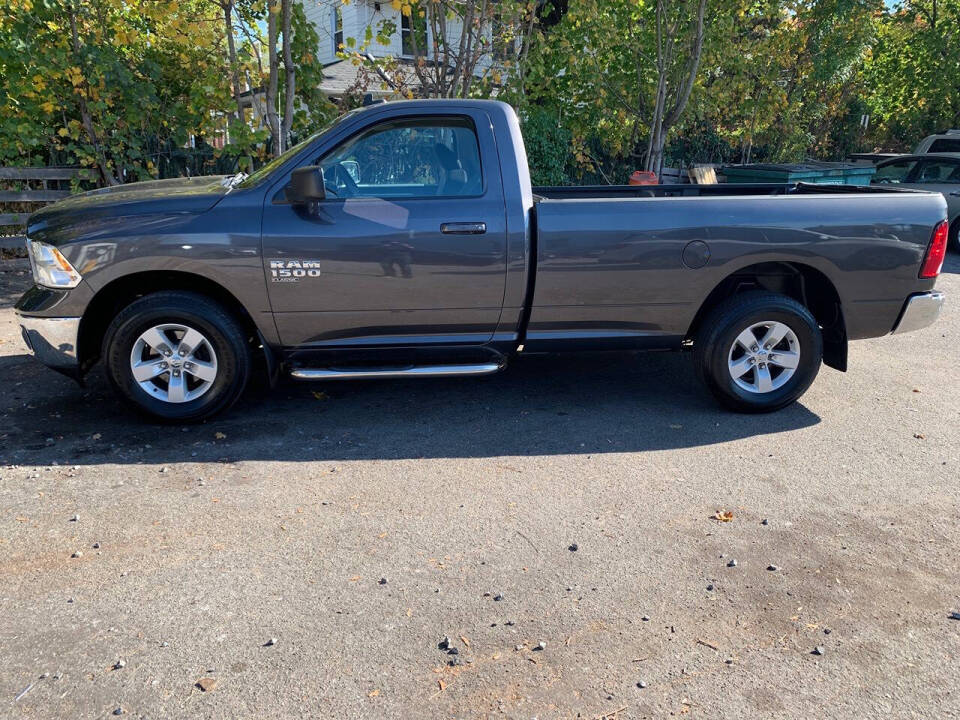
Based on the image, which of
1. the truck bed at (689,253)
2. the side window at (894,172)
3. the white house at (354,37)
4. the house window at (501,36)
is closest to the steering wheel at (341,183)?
the truck bed at (689,253)

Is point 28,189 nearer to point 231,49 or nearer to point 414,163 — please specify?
point 231,49

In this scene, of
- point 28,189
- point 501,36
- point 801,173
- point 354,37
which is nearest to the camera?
point 28,189

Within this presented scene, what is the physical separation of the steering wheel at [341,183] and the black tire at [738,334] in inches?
99.4

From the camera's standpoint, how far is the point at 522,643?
10.3 ft

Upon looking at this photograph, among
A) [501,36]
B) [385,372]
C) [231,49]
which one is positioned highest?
[501,36]

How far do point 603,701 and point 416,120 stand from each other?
3.68 metres

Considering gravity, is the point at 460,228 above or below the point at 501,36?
below

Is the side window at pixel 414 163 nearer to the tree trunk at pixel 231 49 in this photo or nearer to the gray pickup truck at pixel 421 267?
the gray pickup truck at pixel 421 267

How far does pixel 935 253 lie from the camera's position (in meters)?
5.40

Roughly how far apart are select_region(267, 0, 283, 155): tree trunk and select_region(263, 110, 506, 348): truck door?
4.66 m

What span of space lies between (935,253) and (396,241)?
3.58 meters

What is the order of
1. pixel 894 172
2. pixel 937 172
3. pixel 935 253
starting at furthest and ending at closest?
pixel 894 172 → pixel 937 172 → pixel 935 253

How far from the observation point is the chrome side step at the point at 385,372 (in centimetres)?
512

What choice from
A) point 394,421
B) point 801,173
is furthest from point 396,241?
point 801,173
